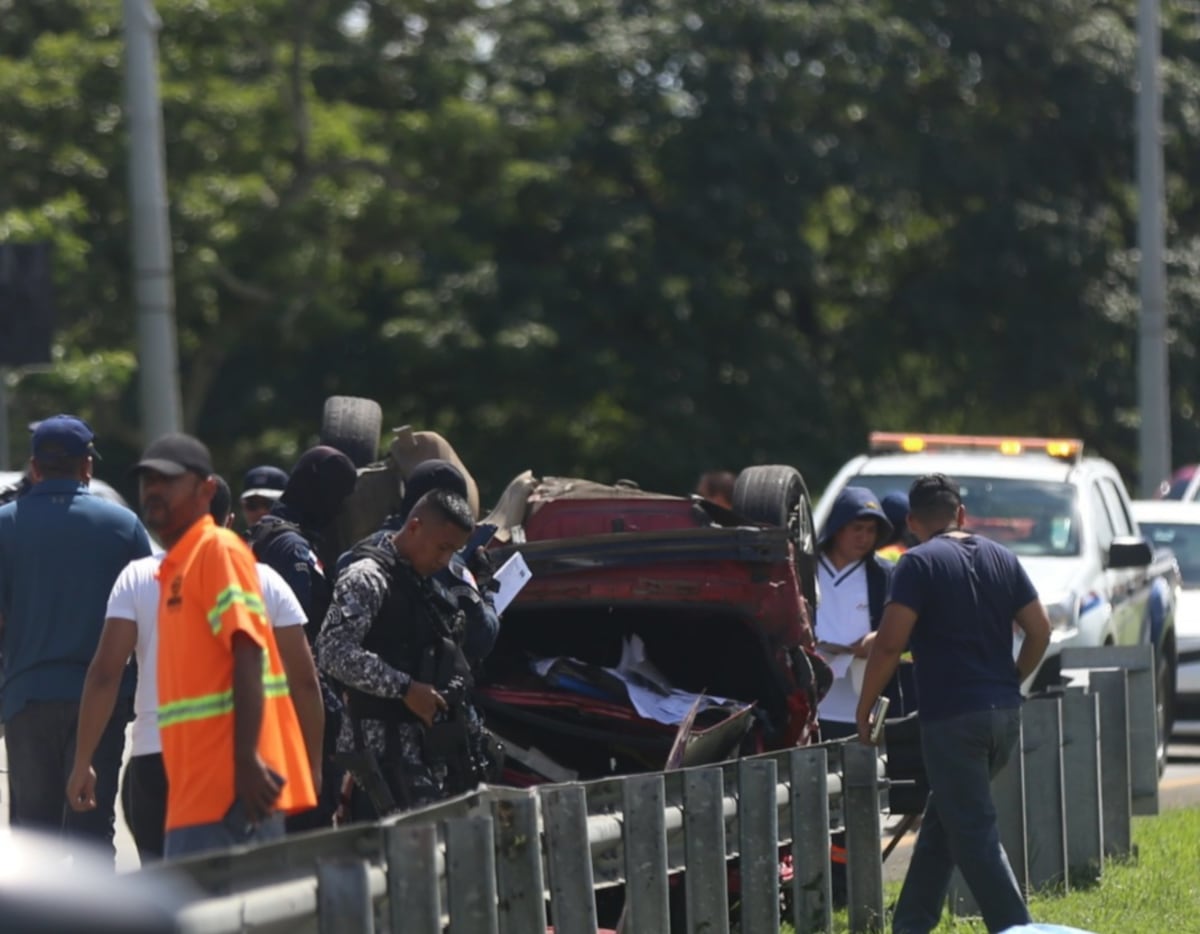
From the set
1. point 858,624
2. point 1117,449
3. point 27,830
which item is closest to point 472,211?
point 1117,449

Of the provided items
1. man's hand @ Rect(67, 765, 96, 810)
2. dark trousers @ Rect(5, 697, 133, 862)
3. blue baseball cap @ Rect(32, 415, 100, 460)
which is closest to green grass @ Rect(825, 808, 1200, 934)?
dark trousers @ Rect(5, 697, 133, 862)

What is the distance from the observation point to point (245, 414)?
106 feet

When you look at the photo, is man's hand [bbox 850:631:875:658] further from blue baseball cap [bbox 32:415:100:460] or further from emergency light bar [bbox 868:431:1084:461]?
emergency light bar [bbox 868:431:1084:461]

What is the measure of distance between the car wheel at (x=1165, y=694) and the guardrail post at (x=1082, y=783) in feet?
14.1

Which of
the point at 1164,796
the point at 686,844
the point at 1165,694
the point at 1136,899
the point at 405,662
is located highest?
the point at 405,662

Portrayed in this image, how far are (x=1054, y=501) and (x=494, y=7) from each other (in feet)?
67.6

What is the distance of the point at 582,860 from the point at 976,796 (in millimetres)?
1740

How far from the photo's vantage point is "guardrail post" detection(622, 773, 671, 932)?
277 inches

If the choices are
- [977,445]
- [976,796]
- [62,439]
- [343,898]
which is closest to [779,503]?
[976,796]

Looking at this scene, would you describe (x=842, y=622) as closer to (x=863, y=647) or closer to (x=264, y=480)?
(x=863, y=647)

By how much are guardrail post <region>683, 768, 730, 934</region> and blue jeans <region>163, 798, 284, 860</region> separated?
1.78 m

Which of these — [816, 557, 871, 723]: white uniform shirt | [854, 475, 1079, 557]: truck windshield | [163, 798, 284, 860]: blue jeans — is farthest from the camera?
[854, 475, 1079, 557]: truck windshield

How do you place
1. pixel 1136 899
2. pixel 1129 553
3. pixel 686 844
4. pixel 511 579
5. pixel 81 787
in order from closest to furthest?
pixel 81 787
pixel 686 844
pixel 511 579
pixel 1136 899
pixel 1129 553

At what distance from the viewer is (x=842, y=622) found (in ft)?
31.9
